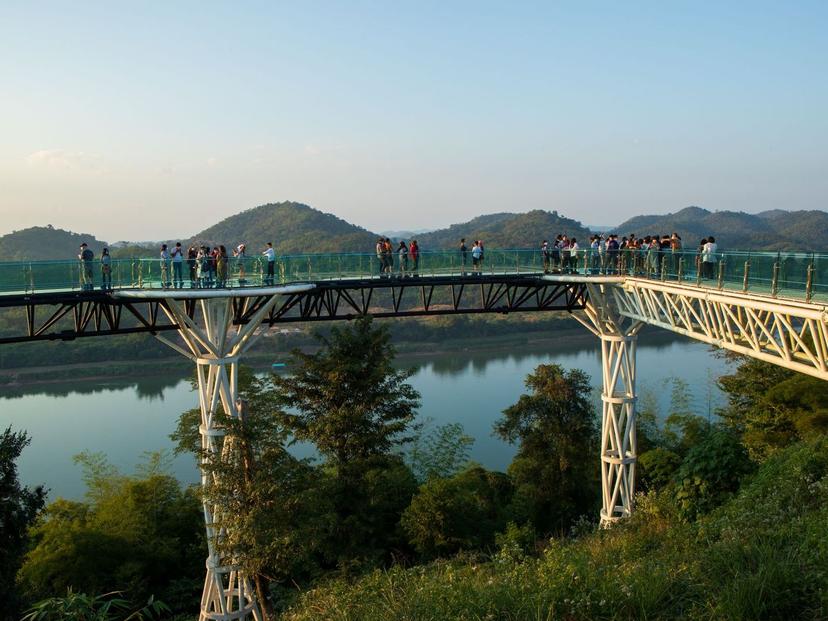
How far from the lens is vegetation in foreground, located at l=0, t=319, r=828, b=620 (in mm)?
5223

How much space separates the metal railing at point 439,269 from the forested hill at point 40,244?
8609cm

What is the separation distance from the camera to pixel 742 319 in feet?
42.1

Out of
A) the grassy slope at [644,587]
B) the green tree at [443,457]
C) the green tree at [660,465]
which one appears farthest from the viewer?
the green tree at [443,457]

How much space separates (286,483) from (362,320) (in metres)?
5.93

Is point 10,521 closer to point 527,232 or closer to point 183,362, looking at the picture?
point 183,362

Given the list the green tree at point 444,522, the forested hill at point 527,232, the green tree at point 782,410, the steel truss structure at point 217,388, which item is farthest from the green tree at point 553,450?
the forested hill at point 527,232

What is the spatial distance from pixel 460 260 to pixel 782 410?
40.9 feet

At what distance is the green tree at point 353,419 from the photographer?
17.0 metres

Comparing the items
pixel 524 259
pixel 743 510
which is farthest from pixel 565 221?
pixel 743 510

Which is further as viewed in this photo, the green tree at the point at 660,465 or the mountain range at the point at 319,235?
the mountain range at the point at 319,235

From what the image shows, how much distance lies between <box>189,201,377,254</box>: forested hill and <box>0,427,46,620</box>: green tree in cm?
9246

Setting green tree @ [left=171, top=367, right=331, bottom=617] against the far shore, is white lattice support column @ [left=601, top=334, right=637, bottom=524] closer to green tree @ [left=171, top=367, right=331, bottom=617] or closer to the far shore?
green tree @ [left=171, top=367, right=331, bottom=617]

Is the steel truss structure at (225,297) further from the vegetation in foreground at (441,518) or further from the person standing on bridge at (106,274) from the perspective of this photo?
the vegetation in foreground at (441,518)

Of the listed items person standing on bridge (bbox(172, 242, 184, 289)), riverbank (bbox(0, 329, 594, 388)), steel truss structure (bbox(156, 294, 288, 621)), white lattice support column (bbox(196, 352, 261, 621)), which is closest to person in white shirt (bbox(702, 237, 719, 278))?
steel truss structure (bbox(156, 294, 288, 621))
